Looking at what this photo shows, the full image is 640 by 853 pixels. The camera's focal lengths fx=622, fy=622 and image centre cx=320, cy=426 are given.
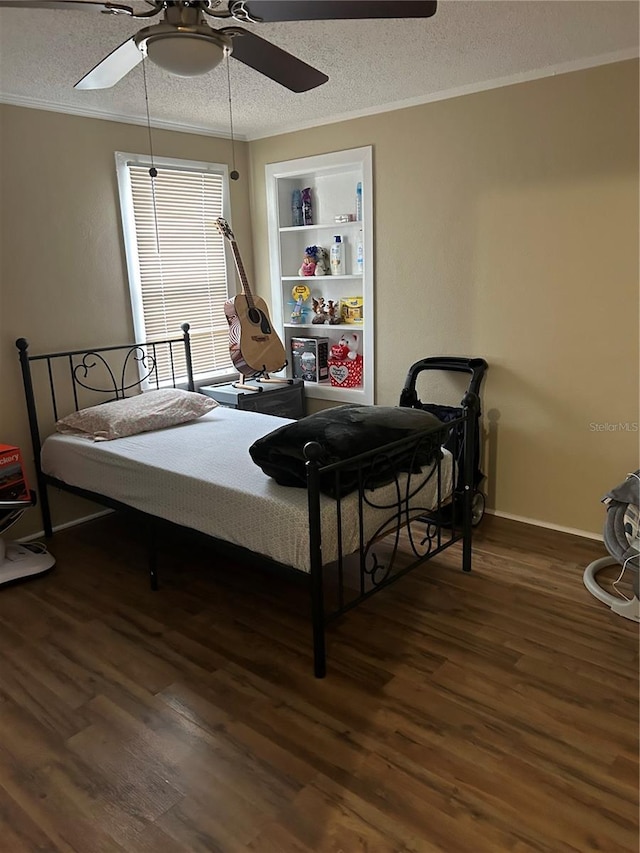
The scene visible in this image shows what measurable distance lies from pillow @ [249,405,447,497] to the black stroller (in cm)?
71

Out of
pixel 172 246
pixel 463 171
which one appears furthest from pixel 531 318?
pixel 172 246

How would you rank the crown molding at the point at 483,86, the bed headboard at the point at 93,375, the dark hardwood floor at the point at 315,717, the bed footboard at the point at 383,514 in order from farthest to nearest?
the bed headboard at the point at 93,375, the crown molding at the point at 483,86, the bed footboard at the point at 383,514, the dark hardwood floor at the point at 315,717

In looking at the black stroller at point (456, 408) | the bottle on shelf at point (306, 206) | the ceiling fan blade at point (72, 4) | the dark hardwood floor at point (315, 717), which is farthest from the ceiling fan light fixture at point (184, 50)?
the bottle on shelf at point (306, 206)

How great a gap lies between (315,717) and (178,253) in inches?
122

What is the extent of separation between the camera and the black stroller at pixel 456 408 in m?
3.39

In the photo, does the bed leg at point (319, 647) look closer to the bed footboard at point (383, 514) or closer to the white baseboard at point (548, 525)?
the bed footboard at point (383, 514)

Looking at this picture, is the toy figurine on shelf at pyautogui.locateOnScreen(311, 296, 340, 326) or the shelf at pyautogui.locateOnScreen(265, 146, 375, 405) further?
the toy figurine on shelf at pyautogui.locateOnScreen(311, 296, 340, 326)

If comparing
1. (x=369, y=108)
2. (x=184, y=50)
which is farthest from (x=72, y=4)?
(x=369, y=108)

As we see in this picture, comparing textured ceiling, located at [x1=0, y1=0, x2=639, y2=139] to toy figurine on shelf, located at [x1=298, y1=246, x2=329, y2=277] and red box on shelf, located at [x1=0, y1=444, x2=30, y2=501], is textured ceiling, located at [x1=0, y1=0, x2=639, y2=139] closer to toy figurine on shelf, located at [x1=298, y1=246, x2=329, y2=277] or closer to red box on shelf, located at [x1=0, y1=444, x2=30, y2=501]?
toy figurine on shelf, located at [x1=298, y1=246, x2=329, y2=277]

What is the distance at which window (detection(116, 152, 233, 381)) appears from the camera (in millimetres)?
3865

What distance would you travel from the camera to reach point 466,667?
2.37 metres

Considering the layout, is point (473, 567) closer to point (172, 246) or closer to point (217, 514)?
point (217, 514)

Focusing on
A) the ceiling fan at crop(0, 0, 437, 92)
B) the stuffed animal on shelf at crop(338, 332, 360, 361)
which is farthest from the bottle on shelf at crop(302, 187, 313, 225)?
the ceiling fan at crop(0, 0, 437, 92)

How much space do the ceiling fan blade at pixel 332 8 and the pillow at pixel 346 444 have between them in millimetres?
1302
